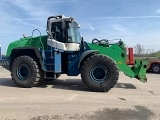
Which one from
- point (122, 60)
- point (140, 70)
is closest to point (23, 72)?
point (122, 60)

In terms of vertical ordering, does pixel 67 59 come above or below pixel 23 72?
above

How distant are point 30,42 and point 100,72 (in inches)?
128

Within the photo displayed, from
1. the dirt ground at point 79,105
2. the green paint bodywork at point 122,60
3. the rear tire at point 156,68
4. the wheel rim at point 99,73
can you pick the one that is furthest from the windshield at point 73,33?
the rear tire at point 156,68

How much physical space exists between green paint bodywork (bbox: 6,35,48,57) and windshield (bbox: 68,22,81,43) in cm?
100

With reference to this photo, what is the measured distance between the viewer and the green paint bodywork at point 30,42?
9305 mm

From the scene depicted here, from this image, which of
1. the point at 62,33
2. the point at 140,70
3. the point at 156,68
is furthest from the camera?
the point at 156,68

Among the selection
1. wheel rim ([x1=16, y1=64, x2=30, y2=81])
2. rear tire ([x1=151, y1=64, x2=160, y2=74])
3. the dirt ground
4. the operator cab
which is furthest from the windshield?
rear tire ([x1=151, y1=64, x2=160, y2=74])

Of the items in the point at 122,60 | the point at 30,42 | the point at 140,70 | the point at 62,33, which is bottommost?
the point at 140,70

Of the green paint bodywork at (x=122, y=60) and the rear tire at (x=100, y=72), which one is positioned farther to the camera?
the green paint bodywork at (x=122, y=60)

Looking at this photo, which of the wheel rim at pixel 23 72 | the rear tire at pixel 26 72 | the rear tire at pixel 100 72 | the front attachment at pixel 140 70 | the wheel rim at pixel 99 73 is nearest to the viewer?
the rear tire at pixel 100 72

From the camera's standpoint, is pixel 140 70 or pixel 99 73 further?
pixel 140 70

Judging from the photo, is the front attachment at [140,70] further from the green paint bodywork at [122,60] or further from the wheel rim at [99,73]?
the wheel rim at [99,73]

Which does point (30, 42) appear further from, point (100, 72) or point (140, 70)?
point (140, 70)

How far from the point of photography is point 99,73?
8.42m
